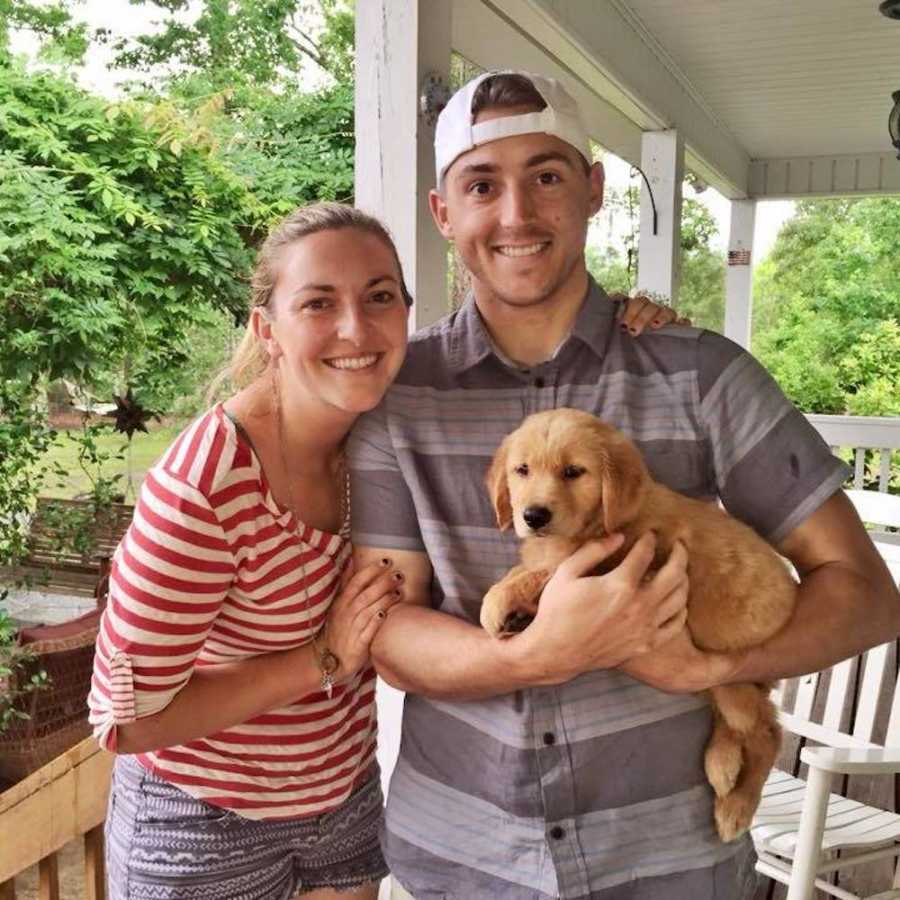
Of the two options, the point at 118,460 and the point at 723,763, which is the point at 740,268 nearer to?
the point at 118,460

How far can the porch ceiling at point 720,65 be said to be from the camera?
161 inches

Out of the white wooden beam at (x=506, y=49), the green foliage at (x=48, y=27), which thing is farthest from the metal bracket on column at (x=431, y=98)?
the green foliage at (x=48, y=27)

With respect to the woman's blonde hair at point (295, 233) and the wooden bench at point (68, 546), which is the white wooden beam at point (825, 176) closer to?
the wooden bench at point (68, 546)

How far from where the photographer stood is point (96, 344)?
480 cm

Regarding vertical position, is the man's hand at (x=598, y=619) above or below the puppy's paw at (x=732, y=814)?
above

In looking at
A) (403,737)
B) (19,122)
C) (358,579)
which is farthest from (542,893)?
(19,122)

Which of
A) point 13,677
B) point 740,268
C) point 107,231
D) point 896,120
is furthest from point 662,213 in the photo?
point 13,677

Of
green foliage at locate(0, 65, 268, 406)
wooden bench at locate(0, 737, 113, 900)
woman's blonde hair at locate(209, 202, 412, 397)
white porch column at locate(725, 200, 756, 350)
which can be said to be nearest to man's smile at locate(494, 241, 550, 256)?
woman's blonde hair at locate(209, 202, 412, 397)

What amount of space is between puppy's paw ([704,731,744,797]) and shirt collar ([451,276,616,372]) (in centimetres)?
61

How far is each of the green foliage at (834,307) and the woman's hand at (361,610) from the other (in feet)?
45.6

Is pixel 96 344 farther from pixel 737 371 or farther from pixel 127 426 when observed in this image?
pixel 737 371

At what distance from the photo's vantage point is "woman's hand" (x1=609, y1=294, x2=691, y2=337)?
149 centimetres

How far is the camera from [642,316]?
150 cm

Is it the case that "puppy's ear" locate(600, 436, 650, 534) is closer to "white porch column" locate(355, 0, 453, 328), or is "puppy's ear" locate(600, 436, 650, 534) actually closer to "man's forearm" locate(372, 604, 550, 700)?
"man's forearm" locate(372, 604, 550, 700)
